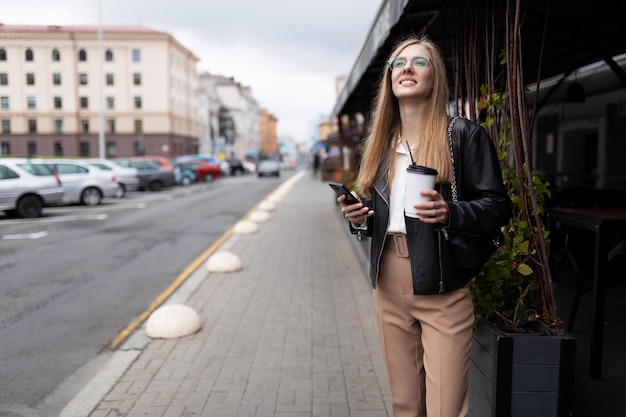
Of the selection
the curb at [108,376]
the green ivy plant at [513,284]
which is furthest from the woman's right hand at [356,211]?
the curb at [108,376]

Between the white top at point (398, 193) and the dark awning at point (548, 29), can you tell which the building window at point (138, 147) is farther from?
the white top at point (398, 193)

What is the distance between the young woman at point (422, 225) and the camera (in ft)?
7.09

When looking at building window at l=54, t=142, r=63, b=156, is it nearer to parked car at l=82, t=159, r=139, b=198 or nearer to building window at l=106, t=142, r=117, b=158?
parked car at l=82, t=159, r=139, b=198

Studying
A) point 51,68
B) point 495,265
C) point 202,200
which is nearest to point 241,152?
point 202,200

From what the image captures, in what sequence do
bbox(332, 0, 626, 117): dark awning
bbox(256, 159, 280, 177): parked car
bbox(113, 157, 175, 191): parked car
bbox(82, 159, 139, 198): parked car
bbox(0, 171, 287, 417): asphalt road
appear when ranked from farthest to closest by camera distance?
bbox(256, 159, 280, 177): parked car → bbox(113, 157, 175, 191): parked car → bbox(82, 159, 139, 198): parked car → bbox(0, 171, 287, 417): asphalt road → bbox(332, 0, 626, 117): dark awning

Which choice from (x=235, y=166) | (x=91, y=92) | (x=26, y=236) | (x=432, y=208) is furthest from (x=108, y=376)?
(x=235, y=166)

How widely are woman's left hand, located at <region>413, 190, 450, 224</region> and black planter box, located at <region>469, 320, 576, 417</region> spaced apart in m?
0.70

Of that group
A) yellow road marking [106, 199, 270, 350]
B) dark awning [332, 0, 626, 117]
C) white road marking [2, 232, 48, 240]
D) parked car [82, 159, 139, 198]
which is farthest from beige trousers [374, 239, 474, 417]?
parked car [82, 159, 139, 198]

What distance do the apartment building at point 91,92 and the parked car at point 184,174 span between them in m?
4.83

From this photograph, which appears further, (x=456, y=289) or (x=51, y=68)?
(x=51, y=68)

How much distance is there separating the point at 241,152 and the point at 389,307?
135 m

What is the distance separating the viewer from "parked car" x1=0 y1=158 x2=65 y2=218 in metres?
15.9

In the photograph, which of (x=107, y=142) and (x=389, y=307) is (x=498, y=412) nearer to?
(x=389, y=307)

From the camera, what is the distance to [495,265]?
265cm
